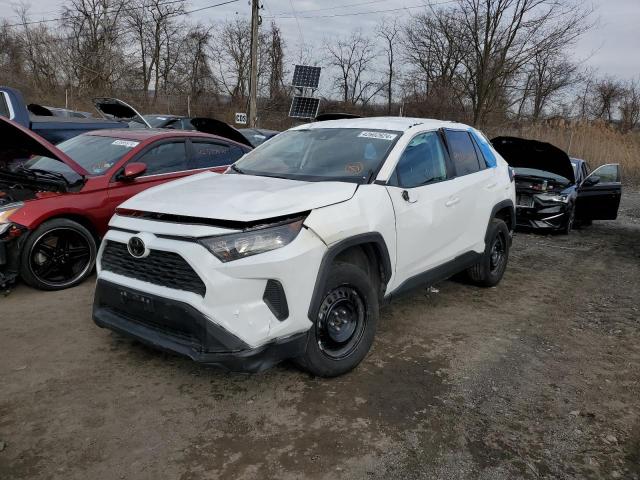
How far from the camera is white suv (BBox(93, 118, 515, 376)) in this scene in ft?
9.07

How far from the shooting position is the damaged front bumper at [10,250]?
4488mm

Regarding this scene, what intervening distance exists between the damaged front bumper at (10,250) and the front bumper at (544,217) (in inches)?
306

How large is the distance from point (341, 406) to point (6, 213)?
3550 millimetres

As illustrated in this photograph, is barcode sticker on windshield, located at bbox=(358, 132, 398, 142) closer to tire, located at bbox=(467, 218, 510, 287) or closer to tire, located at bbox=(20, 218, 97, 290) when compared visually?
tire, located at bbox=(467, 218, 510, 287)

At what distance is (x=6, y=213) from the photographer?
14.9 ft

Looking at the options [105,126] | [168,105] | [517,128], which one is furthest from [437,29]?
[105,126]

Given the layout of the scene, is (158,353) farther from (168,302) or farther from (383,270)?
(383,270)

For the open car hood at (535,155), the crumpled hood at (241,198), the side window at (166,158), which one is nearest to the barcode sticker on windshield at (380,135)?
the crumpled hood at (241,198)

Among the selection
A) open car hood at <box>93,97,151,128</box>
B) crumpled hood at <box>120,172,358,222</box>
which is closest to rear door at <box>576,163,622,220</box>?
crumpled hood at <box>120,172,358,222</box>

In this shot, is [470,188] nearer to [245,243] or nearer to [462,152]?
[462,152]

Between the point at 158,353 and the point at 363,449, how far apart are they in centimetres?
174

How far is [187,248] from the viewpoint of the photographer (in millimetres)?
2797

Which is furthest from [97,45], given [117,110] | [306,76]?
[117,110]

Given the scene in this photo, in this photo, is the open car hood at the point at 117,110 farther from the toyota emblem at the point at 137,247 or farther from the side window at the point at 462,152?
the toyota emblem at the point at 137,247
